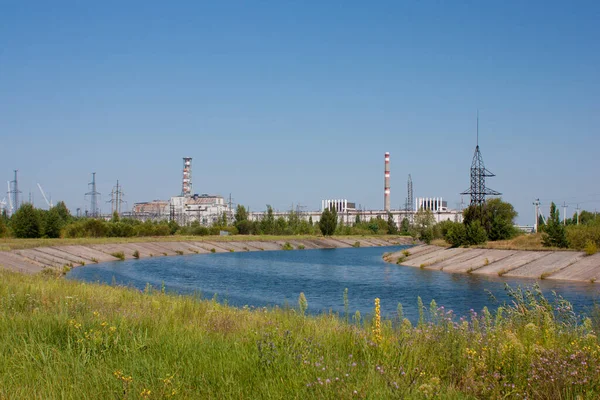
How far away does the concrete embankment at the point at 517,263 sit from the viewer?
29812mm

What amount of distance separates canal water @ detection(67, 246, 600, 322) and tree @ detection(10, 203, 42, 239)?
66.6 feet

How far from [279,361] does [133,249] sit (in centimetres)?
5044

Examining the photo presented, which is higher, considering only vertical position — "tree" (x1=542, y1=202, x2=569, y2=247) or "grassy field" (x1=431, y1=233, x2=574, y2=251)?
"tree" (x1=542, y1=202, x2=569, y2=247)

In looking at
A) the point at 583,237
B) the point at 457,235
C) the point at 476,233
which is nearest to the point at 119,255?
the point at 457,235

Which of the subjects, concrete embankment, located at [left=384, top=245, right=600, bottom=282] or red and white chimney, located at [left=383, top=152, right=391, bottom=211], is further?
red and white chimney, located at [left=383, top=152, right=391, bottom=211]

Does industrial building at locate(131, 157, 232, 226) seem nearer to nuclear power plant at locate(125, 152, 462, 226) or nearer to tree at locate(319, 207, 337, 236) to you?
nuclear power plant at locate(125, 152, 462, 226)

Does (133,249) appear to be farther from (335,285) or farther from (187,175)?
(187,175)

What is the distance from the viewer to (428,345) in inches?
243

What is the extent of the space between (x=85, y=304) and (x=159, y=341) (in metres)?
2.85

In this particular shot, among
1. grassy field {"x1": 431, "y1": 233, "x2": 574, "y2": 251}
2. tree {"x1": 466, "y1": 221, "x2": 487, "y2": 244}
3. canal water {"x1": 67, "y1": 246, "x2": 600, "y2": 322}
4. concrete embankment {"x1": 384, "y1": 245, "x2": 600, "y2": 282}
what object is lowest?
canal water {"x1": 67, "y1": 246, "x2": 600, "y2": 322}

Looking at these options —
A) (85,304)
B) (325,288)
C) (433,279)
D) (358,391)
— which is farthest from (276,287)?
(358,391)

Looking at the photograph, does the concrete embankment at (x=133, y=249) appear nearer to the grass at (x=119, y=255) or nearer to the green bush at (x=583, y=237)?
the grass at (x=119, y=255)

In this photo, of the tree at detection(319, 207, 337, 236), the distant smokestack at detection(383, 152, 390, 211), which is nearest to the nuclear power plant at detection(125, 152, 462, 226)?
the distant smokestack at detection(383, 152, 390, 211)

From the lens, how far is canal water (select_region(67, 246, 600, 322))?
2130 cm
